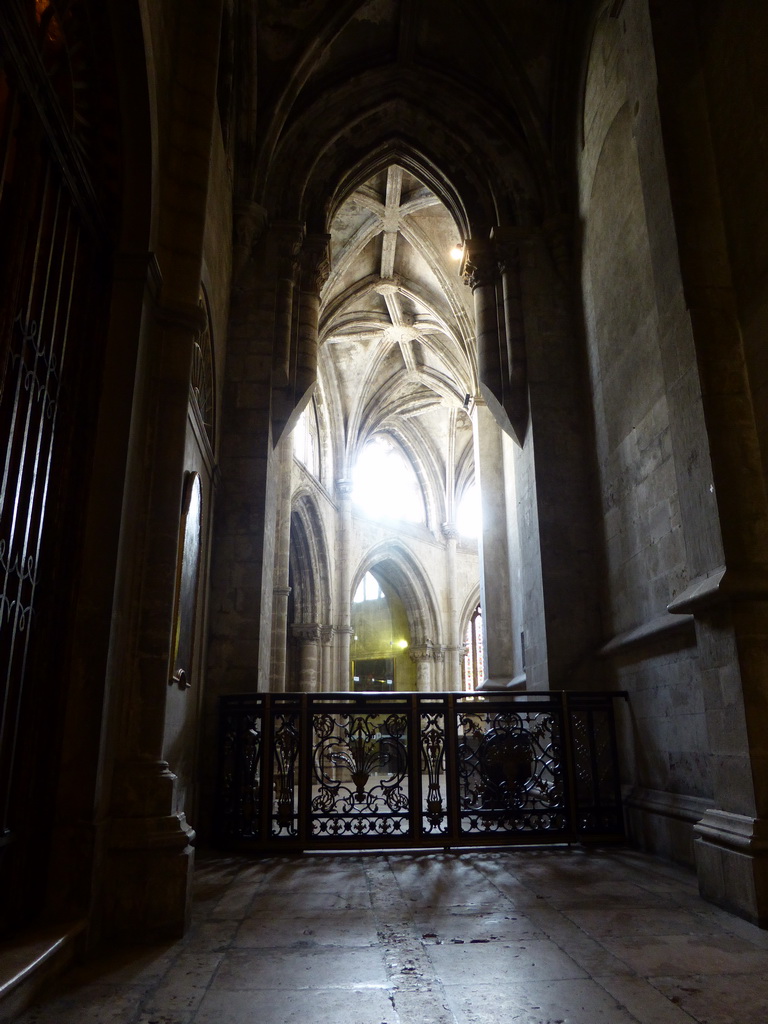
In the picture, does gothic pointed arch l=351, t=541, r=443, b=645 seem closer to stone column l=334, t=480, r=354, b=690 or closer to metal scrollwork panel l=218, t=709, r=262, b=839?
stone column l=334, t=480, r=354, b=690

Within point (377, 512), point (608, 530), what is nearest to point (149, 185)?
point (608, 530)

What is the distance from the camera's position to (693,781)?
5363 mm

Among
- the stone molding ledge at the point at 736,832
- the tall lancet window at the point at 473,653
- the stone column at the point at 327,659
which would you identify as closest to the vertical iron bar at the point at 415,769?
the stone molding ledge at the point at 736,832

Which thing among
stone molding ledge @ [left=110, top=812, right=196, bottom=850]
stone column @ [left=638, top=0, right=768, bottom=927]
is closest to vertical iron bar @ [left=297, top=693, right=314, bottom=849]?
stone molding ledge @ [left=110, top=812, right=196, bottom=850]

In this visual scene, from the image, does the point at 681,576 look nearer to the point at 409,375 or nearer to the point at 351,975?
the point at 351,975

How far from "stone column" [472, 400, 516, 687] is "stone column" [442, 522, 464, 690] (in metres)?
13.7

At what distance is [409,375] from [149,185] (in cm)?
1588

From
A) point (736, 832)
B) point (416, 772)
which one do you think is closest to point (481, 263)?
point (416, 772)

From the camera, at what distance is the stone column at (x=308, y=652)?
19.7 meters

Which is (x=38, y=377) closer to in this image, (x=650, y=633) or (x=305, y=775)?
(x=305, y=775)

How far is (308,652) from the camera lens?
20.1m

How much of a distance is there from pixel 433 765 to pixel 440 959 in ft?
10.6

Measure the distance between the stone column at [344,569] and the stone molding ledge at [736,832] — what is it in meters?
16.8

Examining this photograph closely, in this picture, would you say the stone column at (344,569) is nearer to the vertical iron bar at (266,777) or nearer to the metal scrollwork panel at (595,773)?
the metal scrollwork panel at (595,773)
